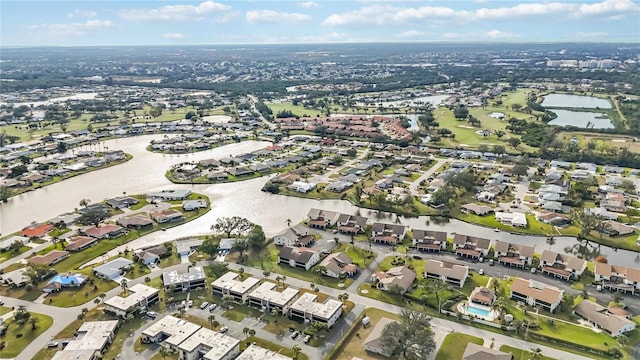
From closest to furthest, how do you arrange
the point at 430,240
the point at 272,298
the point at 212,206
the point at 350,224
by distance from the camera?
the point at 272,298
the point at 430,240
the point at 350,224
the point at 212,206

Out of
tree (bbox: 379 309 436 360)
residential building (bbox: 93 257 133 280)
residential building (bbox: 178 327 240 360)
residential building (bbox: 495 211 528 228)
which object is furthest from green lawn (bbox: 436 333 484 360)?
residential building (bbox: 93 257 133 280)

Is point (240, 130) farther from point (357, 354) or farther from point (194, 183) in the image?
point (357, 354)

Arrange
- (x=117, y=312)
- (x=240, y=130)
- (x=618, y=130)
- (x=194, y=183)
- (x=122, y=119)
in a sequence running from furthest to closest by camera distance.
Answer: (x=122, y=119), (x=240, y=130), (x=618, y=130), (x=194, y=183), (x=117, y=312)

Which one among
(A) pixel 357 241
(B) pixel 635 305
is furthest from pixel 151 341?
(B) pixel 635 305

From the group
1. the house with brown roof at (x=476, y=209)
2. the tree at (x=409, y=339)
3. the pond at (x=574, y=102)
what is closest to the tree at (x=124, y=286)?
the tree at (x=409, y=339)

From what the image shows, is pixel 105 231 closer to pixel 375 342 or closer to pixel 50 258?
pixel 50 258

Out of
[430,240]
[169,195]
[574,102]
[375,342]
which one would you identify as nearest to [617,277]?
[430,240]

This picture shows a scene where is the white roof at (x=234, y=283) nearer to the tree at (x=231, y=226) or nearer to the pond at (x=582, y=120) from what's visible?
the tree at (x=231, y=226)
